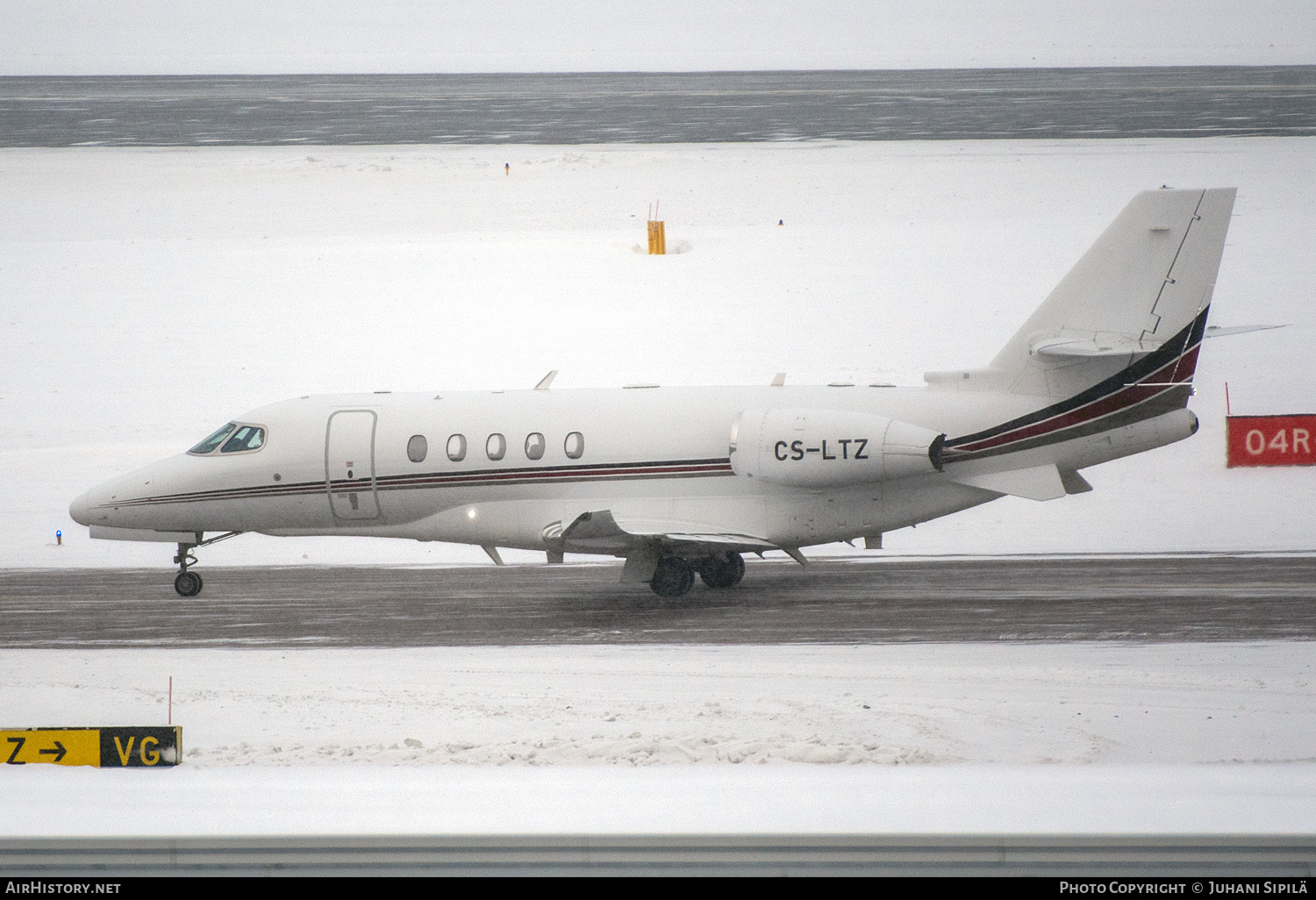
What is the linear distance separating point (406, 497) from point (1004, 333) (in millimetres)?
14303

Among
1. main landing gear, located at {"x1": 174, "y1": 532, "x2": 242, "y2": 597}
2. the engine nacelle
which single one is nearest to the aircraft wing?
the engine nacelle

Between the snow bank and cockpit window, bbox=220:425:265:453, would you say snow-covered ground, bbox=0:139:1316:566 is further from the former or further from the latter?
the snow bank

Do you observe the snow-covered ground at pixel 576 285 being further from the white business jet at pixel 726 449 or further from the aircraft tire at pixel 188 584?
the white business jet at pixel 726 449

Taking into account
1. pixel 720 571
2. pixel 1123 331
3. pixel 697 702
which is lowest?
pixel 720 571

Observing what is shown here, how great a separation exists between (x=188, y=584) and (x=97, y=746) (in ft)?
26.2

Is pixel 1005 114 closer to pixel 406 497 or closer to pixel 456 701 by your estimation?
pixel 406 497

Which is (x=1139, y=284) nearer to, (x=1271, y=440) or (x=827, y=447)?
(x=827, y=447)

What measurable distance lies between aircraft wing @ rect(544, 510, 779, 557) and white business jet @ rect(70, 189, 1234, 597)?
0.04 meters

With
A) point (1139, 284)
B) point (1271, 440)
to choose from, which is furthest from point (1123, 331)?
point (1271, 440)

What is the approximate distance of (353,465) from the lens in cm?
1738

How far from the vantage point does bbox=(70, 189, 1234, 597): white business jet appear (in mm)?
15641

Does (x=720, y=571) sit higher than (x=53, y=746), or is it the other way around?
(x=53, y=746)

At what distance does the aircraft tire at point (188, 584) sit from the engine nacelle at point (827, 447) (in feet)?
23.5

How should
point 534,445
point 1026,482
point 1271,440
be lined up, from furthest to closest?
point 1271,440
point 534,445
point 1026,482
